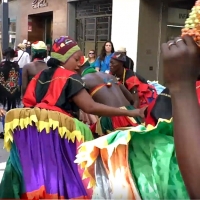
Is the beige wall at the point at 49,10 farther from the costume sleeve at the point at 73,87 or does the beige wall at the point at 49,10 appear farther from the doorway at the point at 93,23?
the costume sleeve at the point at 73,87

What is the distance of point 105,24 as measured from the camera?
12.5m

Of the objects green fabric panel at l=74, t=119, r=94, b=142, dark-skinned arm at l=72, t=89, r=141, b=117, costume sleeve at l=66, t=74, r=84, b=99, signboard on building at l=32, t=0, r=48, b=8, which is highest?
signboard on building at l=32, t=0, r=48, b=8

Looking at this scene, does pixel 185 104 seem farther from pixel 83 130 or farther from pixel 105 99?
pixel 105 99

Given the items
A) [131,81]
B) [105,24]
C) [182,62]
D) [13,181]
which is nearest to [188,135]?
[182,62]

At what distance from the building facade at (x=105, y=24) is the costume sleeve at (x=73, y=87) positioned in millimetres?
6934

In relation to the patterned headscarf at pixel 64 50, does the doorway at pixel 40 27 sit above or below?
above

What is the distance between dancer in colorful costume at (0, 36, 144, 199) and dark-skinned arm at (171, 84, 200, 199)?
1.87 metres

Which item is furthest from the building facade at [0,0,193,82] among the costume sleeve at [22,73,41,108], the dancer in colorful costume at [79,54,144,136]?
the costume sleeve at [22,73,41,108]

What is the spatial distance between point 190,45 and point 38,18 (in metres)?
16.2

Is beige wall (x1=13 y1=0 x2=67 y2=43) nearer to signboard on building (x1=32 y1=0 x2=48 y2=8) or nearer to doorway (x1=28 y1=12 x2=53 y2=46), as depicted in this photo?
signboard on building (x1=32 y1=0 x2=48 y2=8)

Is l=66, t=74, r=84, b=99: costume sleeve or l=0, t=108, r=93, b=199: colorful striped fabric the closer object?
l=0, t=108, r=93, b=199: colorful striped fabric

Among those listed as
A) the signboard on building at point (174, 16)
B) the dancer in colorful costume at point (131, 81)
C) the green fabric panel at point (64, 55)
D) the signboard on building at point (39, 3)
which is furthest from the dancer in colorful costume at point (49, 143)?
the signboard on building at point (39, 3)

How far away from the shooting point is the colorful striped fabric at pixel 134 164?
1421 millimetres

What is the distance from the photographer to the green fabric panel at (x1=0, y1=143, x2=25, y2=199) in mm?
3037
